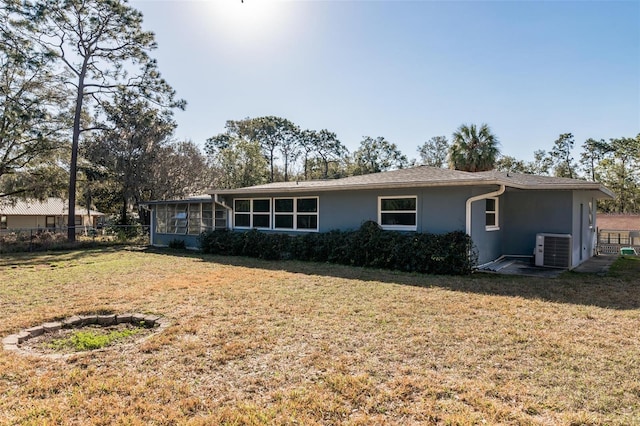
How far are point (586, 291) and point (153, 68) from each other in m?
22.4

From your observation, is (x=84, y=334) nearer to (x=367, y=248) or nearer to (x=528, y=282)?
(x=367, y=248)

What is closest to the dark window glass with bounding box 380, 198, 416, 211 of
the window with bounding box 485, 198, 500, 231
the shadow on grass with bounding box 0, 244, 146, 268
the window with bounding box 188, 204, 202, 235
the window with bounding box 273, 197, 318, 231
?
the window with bounding box 485, 198, 500, 231

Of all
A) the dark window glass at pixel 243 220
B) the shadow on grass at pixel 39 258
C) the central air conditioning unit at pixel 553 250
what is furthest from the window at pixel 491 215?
the shadow on grass at pixel 39 258

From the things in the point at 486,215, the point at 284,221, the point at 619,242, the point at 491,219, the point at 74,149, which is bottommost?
the point at 619,242

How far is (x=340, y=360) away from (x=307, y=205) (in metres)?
8.84

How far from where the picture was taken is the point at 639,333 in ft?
14.1

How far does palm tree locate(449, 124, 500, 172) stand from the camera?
20.8 meters

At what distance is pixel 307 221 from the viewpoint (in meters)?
12.2

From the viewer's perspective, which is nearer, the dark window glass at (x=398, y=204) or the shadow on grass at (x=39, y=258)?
the dark window glass at (x=398, y=204)

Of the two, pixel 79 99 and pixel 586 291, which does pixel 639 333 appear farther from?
pixel 79 99

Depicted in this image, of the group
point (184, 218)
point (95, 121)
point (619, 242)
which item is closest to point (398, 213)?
point (184, 218)

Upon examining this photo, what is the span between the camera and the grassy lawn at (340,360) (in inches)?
104

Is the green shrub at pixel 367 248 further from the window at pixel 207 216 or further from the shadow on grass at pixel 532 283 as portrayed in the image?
the window at pixel 207 216

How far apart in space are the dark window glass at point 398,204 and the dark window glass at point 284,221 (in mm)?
3461
